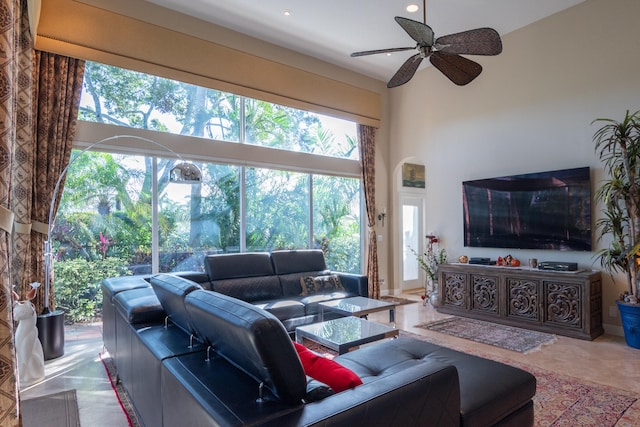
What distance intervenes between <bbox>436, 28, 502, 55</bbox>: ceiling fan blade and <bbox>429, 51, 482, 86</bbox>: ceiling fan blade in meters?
0.19

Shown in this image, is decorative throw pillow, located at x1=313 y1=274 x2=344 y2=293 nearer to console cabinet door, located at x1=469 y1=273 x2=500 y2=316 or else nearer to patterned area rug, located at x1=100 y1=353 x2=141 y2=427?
console cabinet door, located at x1=469 y1=273 x2=500 y2=316

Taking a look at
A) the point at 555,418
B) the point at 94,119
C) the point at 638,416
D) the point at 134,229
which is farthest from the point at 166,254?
the point at 638,416

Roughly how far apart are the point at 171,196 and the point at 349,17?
3384 mm

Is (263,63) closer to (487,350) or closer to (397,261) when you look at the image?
(397,261)

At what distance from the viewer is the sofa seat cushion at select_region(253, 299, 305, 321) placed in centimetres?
390

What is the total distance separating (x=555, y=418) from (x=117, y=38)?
18.3 ft

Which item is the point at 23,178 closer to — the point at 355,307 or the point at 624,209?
the point at 355,307

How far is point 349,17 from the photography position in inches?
188

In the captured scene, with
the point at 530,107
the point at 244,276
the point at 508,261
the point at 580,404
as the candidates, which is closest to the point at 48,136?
the point at 244,276

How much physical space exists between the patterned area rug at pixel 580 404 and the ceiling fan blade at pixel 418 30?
297cm

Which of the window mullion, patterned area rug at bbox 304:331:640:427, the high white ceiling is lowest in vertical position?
patterned area rug at bbox 304:331:640:427

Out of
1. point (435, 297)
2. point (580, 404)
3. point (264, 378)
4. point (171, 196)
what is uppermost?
point (171, 196)

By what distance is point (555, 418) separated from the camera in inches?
96.7

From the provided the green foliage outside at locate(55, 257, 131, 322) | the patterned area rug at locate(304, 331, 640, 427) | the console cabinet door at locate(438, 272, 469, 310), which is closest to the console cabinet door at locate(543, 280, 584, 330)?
the console cabinet door at locate(438, 272, 469, 310)
